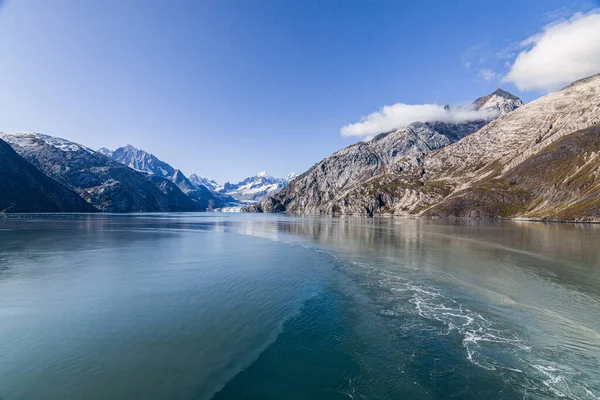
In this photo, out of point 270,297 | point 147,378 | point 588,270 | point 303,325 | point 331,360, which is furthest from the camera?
point 588,270

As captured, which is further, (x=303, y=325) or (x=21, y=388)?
(x=303, y=325)

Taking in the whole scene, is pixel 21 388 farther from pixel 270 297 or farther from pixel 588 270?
pixel 588 270

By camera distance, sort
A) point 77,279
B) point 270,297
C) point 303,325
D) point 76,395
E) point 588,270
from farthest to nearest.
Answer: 1. point 588,270
2. point 77,279
3. point 270,297
4. point 303,325
5. point 76,395

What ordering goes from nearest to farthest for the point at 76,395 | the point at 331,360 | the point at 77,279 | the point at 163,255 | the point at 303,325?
the point at 76,395 < the point at 331,360 < the point at 303,325 < the point at 77,279 < the point at 163,255

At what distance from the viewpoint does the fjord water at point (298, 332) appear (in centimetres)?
1902

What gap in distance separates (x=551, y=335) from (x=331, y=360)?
62.0 feet

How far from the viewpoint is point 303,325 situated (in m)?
29.1

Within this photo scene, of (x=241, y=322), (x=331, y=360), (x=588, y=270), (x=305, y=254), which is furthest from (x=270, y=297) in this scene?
(x=588, y=270)

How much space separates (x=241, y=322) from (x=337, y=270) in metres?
26.7

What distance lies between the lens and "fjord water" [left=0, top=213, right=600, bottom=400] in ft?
62.4

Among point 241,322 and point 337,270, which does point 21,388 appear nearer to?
point 241,322

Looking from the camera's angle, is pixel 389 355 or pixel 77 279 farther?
pixel 77 279

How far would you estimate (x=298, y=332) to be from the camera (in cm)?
2744

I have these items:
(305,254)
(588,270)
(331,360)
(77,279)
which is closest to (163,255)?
(77,279)
